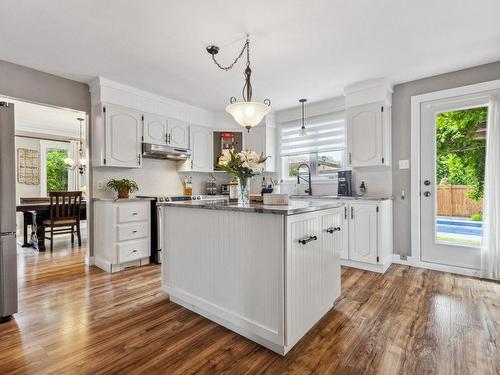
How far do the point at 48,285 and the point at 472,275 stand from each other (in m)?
4.72

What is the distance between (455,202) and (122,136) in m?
4.34

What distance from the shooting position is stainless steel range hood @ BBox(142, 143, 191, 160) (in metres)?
3.92

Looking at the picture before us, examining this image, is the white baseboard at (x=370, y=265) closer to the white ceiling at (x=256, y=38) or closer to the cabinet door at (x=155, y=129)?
the white ceiling at (x=256, y=38)

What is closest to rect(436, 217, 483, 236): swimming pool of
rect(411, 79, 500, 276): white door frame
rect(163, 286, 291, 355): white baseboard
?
rect(411, 79, 500, 276): white door frame

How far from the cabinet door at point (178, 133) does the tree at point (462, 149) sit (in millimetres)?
3628

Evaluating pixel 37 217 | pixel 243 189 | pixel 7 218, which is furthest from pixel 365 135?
pixel 37 217

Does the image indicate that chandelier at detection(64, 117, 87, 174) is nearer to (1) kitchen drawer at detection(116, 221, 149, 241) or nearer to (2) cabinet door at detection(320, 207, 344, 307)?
(1) kitchen drawer at detection(116, 221, 149, 241)

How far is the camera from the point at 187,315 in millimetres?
2217

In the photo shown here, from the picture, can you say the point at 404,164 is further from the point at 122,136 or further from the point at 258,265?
the point at 122,136

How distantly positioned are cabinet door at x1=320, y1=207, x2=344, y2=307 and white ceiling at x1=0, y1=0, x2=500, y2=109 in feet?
5.35

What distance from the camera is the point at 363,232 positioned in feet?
11.2

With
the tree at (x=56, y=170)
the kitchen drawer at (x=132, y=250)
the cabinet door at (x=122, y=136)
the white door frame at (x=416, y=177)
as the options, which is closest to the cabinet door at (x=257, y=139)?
the cabinet door at (x=122, y=136)

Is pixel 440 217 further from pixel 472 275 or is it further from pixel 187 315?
pixel 187 315

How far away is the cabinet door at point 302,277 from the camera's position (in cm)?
167
